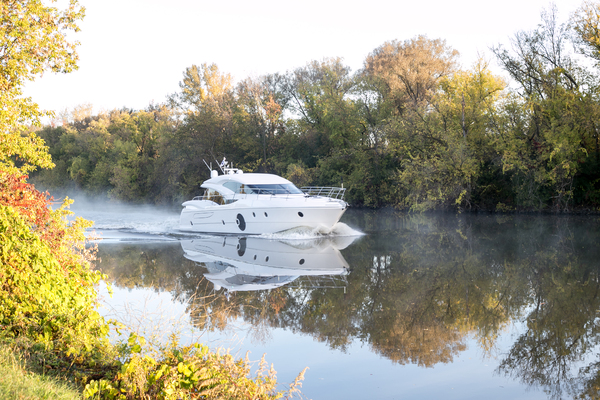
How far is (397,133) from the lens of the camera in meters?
34.1

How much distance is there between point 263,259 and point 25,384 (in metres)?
10.5

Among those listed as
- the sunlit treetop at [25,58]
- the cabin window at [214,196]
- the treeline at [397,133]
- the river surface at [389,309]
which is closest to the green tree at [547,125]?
the treeline at [397,133]

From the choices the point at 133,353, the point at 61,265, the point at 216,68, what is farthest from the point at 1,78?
the point at 216,68

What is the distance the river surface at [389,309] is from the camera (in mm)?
5574

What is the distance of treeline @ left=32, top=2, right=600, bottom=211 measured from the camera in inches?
1130

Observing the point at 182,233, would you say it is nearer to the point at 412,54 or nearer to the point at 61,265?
the point at 61,265

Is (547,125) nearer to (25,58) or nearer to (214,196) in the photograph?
(214,196)

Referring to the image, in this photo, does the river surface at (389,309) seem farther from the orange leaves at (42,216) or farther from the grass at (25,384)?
the orange leaves at (42,216)

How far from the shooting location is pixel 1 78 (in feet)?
35.4

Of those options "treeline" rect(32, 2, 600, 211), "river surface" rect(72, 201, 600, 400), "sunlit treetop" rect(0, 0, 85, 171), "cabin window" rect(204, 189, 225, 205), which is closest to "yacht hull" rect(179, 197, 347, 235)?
"cabin window" rect(204, 189, 225, 205)

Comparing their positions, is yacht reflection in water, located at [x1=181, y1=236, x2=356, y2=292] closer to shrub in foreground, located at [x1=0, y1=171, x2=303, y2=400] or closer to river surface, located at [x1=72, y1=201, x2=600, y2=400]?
river surface, located at [x1=72, y1=201, x2=600, y2=400]

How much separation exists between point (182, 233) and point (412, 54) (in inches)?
949

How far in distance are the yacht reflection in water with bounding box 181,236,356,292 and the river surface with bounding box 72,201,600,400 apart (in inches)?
2.1

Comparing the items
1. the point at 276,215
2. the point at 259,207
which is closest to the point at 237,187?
the point at 259,207
